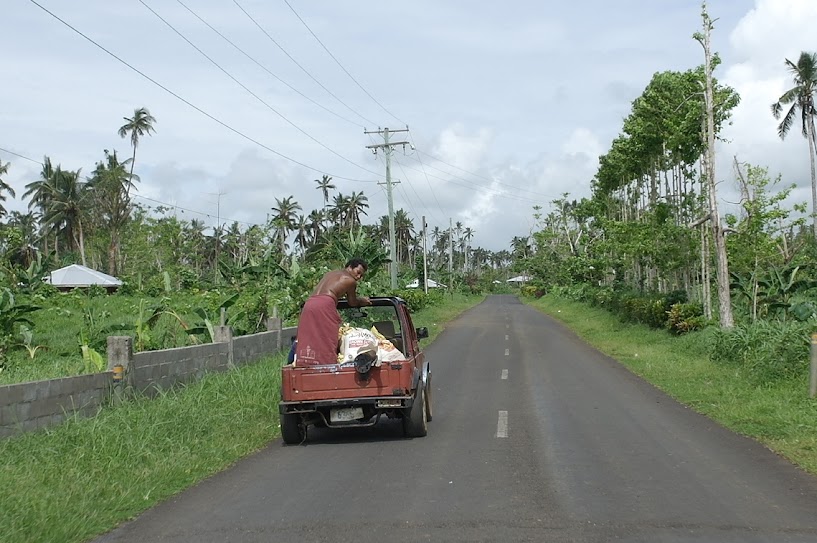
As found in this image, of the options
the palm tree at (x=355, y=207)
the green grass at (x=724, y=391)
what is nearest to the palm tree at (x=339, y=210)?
the palm tree at (x=355, y=207)

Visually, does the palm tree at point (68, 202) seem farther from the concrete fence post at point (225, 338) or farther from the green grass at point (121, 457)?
the green grass at point (121, 457)

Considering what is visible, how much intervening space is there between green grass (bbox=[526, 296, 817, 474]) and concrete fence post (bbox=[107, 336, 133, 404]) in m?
8.31

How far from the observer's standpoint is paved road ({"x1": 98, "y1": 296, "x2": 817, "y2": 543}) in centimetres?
605

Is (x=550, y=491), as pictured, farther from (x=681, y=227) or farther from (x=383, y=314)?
(x=383, y=314)

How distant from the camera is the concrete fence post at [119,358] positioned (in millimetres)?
10953

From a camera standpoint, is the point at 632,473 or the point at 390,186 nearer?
the point at 632,473

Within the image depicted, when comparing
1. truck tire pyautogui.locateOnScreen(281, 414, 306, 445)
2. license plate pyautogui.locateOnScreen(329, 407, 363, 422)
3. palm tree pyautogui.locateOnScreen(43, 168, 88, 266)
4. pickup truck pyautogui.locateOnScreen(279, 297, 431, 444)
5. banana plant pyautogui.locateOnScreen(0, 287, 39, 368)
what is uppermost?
palm tree pyautogui.locateOnScreen(43, 168, 88, 266)

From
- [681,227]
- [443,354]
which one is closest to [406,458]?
[443,354]

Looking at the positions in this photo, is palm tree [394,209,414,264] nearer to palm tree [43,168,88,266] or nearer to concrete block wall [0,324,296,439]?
palm tree [43,168,88,266]

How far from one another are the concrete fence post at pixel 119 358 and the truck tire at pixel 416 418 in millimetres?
3965

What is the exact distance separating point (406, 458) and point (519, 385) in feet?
23.7

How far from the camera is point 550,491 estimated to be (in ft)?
23.7

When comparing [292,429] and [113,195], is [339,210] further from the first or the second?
[292,429]

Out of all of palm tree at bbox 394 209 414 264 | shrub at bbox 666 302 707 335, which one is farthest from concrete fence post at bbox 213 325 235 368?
palm tree at bbox 394 209 414 264
